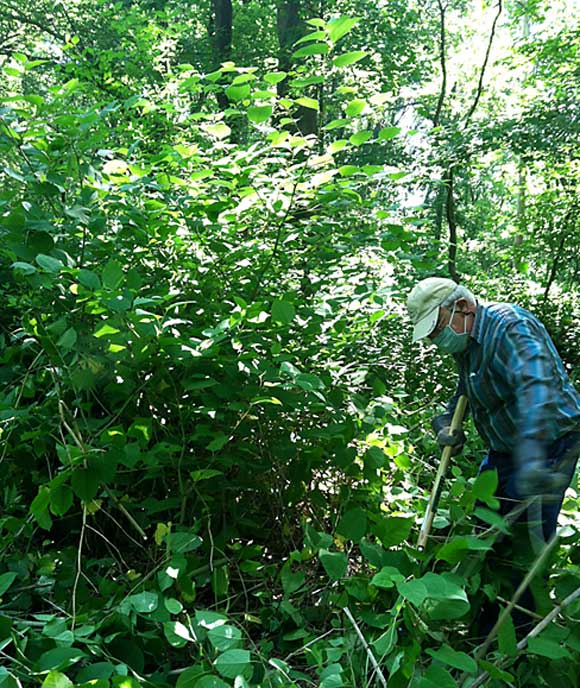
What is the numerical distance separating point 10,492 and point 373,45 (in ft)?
35.4

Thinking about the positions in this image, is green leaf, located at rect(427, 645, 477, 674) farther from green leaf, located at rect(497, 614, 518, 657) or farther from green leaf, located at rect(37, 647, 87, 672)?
green leaf, located at rect(37, 647, 87, 672)

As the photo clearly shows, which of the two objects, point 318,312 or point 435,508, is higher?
point 318,312

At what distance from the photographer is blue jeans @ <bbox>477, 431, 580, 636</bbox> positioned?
2.08 meters

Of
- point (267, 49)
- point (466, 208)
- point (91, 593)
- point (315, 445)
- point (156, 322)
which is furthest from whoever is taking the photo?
point (466, 208)

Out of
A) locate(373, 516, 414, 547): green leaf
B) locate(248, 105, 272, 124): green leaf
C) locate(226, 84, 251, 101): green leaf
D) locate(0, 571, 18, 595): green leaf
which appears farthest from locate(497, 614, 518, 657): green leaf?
locate(226, 84, 251, 101): green leaf

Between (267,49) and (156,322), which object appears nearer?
(156,322)

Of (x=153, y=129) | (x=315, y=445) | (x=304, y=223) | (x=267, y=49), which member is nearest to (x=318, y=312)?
(x=304, y=223)

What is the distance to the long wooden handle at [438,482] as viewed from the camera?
241 cm

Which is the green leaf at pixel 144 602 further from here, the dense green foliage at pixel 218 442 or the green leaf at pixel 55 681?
the green leaf at pixel 55 681

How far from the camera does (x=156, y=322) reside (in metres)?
2.13

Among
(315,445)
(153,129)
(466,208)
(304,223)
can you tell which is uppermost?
(153,129)

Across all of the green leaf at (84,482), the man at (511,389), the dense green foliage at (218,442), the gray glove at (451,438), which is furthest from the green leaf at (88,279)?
the gray glove at (451,438)

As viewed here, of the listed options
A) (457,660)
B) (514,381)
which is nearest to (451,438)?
(514,381)

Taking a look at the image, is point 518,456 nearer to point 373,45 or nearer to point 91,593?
point 91,593
